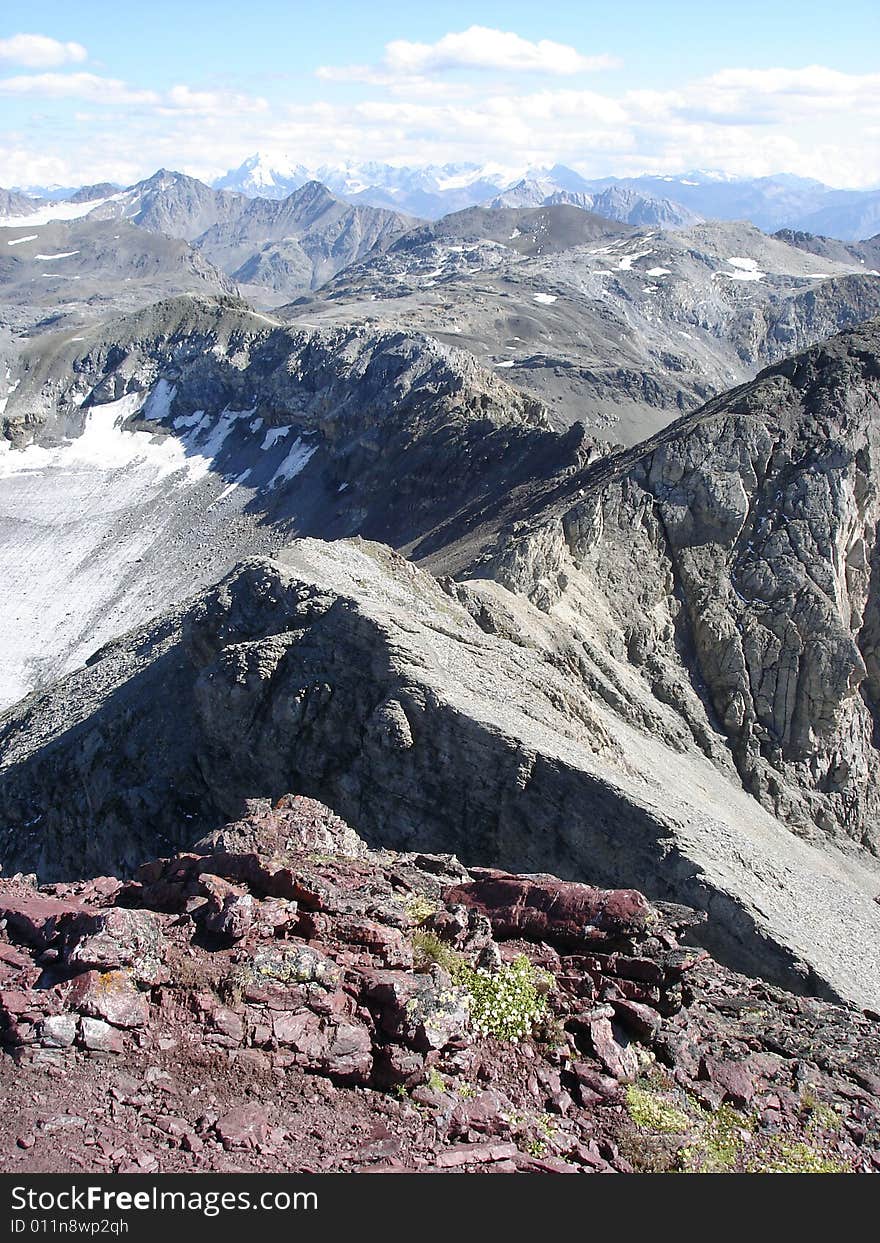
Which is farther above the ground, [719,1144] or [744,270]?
[744,270]

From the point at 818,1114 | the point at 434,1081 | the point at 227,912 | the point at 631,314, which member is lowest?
the point at 818,1114

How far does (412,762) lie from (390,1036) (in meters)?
10.6

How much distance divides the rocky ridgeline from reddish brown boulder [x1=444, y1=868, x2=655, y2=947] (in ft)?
0.11

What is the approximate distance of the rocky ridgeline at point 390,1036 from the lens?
1062 cm

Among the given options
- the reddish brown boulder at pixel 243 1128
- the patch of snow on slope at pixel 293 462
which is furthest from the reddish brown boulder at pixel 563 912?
the patch of snow on slope at pixel 293 462

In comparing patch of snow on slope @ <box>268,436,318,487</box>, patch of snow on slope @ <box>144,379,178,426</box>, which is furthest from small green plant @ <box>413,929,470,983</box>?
patch of snow on slope @ <box>144,379,178,426</box>

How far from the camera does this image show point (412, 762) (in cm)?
2245

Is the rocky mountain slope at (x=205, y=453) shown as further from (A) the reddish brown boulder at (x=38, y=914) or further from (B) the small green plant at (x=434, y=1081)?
(B) the small green plant at (x=434, y=1081)

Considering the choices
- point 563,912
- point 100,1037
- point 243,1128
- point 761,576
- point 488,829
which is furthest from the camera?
point 761,576

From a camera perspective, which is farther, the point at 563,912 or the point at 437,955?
the point at 563,912

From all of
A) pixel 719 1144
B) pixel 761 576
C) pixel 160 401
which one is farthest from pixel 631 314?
pixel 719 1144

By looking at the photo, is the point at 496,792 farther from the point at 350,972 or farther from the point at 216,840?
the point at 350,972

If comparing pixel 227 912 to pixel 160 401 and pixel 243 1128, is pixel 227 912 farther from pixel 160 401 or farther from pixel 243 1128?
pixel 160 401

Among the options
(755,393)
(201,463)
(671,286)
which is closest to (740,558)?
(755,393)
